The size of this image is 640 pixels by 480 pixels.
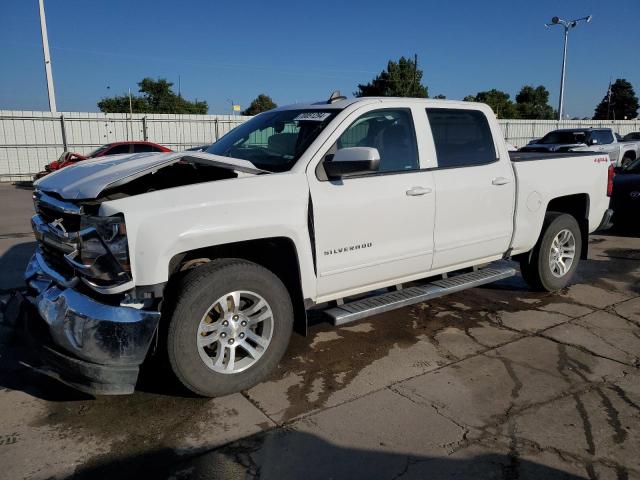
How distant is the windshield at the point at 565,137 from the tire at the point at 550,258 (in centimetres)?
1388

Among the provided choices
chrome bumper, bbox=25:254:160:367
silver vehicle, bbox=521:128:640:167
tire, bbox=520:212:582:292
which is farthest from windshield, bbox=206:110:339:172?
silver vehicle, bbox=521:128:640:167

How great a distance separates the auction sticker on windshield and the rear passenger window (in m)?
0.97

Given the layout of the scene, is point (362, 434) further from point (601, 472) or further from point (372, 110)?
point (372, 110)

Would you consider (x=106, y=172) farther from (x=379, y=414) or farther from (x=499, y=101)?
(x=499, y=101)

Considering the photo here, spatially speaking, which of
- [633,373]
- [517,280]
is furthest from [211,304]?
[517,280]

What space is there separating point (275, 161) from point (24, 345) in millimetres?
2127

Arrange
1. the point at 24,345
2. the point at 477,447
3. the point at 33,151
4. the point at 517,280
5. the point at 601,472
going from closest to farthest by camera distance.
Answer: the point at 601,472 → the point at 477,447 → the point at 24,345 → the point at 517,280 → the point at 33,151

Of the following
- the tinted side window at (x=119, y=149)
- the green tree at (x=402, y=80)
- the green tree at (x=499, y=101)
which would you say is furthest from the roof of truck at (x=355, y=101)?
the green tree at (x=499, y=101)

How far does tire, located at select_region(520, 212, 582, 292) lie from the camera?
5.55 meters

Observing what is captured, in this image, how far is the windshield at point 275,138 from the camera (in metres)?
3.92

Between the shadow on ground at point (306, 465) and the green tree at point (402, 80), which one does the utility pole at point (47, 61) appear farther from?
the green tree at point (402, 80)

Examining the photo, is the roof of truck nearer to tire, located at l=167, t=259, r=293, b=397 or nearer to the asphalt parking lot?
tire, located at l=167, t=259, r=293, b=397

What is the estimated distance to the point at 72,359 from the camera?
3000 millimetres

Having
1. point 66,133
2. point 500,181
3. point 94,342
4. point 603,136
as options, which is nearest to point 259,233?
point 94,342
